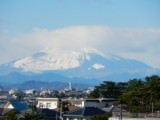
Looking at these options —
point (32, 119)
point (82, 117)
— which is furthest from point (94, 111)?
point (32, 119)

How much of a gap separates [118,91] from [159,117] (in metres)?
48.0

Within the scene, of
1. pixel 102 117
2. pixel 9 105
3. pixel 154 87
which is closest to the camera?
pixel 102 117

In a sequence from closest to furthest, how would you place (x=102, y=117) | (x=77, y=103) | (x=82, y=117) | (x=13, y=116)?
(x=13, y=116), (x=102, y=117), (x=82, y=117), (x=77, y=103)

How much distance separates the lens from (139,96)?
5234 centimetres

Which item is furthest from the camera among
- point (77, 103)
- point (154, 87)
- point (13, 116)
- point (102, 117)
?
point (77, 103)

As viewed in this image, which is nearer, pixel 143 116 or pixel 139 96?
pixel 143 116

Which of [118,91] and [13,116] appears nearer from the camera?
[13,116]

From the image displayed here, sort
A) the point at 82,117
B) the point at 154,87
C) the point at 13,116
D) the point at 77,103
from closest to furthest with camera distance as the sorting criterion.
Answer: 1. the point at 13,116
2. the point at 82,117
3. the point at 154,87
4. the point at 77,103

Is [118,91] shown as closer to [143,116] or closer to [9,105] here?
[9,105]

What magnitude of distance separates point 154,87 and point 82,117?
7.31 meters

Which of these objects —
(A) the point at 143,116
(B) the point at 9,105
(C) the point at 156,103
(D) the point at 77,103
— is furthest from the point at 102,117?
(D) the point at 77,103

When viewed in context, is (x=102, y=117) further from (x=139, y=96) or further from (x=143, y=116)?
(x=139, y=96)

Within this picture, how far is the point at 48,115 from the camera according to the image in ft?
163

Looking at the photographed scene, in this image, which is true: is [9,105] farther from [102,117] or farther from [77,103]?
[102,117]
